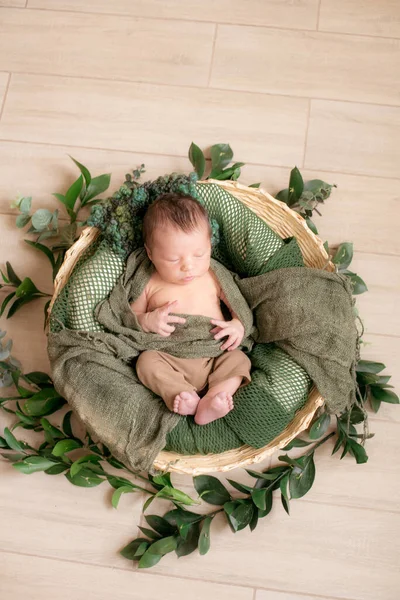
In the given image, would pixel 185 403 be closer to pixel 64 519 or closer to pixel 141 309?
pixel 141 309

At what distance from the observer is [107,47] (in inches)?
76.0

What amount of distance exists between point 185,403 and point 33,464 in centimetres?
40

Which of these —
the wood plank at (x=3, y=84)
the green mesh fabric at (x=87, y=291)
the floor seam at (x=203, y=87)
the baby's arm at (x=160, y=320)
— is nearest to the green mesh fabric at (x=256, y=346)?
the green mesh fabric at (x=87, y=291)

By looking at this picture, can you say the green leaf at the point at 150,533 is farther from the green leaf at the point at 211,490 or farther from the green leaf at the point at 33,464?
the green leaf at the point at 33,464

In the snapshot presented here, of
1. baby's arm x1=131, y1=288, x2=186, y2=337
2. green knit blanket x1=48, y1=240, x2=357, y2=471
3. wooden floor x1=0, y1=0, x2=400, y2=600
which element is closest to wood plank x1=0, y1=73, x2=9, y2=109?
wooden floor x1=0, y1=0, x2=400, y2=600

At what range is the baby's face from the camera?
1.46 m

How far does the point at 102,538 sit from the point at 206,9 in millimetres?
1448

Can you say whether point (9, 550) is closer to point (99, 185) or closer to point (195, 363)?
point (195, 363)

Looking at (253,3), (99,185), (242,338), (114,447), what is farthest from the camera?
(253,3)

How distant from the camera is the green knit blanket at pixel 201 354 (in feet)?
4.80

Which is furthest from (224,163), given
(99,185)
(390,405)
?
(390,405)

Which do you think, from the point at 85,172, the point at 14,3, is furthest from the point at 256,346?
the point at 14,3

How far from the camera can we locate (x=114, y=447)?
4.78 ft

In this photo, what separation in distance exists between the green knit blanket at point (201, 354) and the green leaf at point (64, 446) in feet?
0.40
